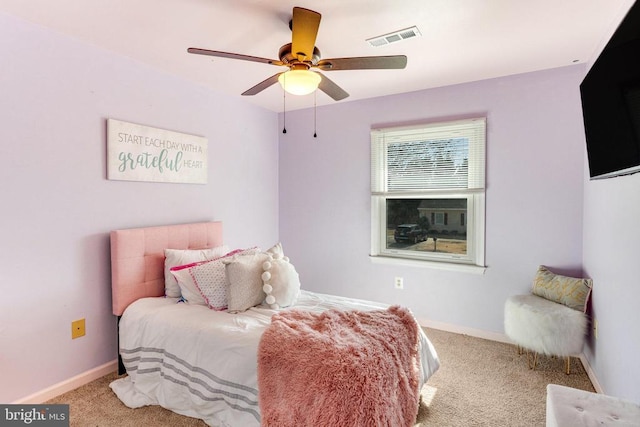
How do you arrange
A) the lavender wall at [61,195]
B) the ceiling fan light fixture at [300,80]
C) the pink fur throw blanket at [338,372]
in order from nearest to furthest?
the pink fur throw blanket at [338,372]
the ceiling fan light fixture at [300,80]
the lavender wall at [61,195]

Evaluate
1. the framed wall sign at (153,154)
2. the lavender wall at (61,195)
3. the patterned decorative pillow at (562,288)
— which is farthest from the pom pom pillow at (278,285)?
the patterned decorative pillow at (562,288)

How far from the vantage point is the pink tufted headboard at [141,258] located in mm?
2547

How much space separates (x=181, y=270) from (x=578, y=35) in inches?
131

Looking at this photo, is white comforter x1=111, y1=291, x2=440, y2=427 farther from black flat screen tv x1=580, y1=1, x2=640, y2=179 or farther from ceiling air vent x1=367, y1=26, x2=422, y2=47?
ceiling air vent x1=367, y1=26, x2=422, y2=47

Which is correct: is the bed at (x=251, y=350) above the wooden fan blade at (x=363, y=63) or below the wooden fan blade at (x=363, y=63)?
below

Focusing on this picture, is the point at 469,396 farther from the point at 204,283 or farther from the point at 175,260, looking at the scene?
the point at 175,260

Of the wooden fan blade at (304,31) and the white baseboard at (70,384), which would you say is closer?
the wooden fan blade at (304,31)

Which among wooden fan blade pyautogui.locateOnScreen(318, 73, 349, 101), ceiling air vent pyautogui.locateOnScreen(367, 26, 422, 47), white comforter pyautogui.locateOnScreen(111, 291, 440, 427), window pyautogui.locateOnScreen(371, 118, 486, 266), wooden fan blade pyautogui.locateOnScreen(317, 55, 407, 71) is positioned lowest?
white comforter pyautogui.locateOnScreen(111, 291, 440, 427)

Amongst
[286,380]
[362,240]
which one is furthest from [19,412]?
[362,240]

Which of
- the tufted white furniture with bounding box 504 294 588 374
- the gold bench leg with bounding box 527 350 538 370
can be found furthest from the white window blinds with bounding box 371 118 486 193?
the gold bench leg with bounding box 527 350 538 370

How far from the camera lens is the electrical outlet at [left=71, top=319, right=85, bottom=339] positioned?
7.97 ft

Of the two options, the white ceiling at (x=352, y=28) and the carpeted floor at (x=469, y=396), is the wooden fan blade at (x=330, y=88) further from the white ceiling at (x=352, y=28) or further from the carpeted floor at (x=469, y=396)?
the carpeted floor at (x=469, y=396)

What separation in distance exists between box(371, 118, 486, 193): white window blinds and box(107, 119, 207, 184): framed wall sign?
1.88 m

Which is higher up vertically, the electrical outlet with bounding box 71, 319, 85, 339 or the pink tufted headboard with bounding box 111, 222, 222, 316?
the pink tufted headboard with bounding box 111, 222, 222, 316
